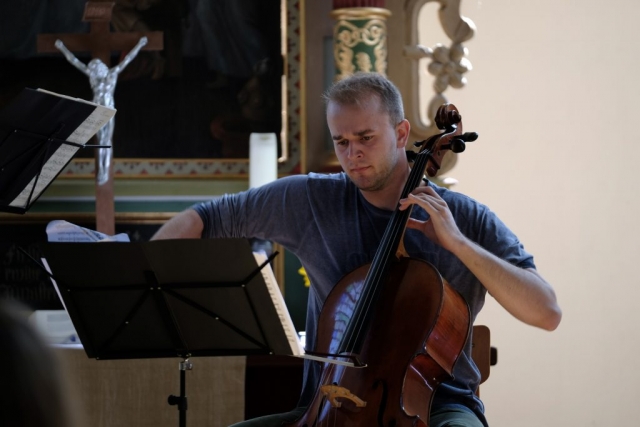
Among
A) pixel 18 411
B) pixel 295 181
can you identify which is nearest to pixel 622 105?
pixel 295 181

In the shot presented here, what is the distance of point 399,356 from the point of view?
218cm

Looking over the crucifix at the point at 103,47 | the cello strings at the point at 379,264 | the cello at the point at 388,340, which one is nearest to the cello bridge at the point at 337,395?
the cello at the point at 388,340

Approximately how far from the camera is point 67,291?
2123 millimetres

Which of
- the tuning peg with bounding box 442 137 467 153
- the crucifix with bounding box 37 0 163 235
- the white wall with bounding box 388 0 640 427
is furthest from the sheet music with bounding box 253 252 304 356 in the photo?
the white wall with bounding box 388 0 640 427

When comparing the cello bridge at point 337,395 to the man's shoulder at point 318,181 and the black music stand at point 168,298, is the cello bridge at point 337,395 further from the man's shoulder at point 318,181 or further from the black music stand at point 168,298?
the man's shoulder at point 318,181

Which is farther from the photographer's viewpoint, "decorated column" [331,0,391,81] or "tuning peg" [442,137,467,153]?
"decorated column" [331,0,391,81]

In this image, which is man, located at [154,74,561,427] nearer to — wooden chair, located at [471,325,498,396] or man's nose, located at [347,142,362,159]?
man's nose, located at [347,142,362,159]

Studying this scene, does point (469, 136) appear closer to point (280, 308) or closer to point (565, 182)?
point (280, 308)

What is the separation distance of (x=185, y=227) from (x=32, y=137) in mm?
509

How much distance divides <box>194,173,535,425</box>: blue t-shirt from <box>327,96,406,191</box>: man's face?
0.35 ft

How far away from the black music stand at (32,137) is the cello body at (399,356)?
83 cm

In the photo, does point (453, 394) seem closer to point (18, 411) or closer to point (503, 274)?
point (503, 274)

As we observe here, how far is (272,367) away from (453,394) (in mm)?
1321

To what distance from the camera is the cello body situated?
213 centimetres
